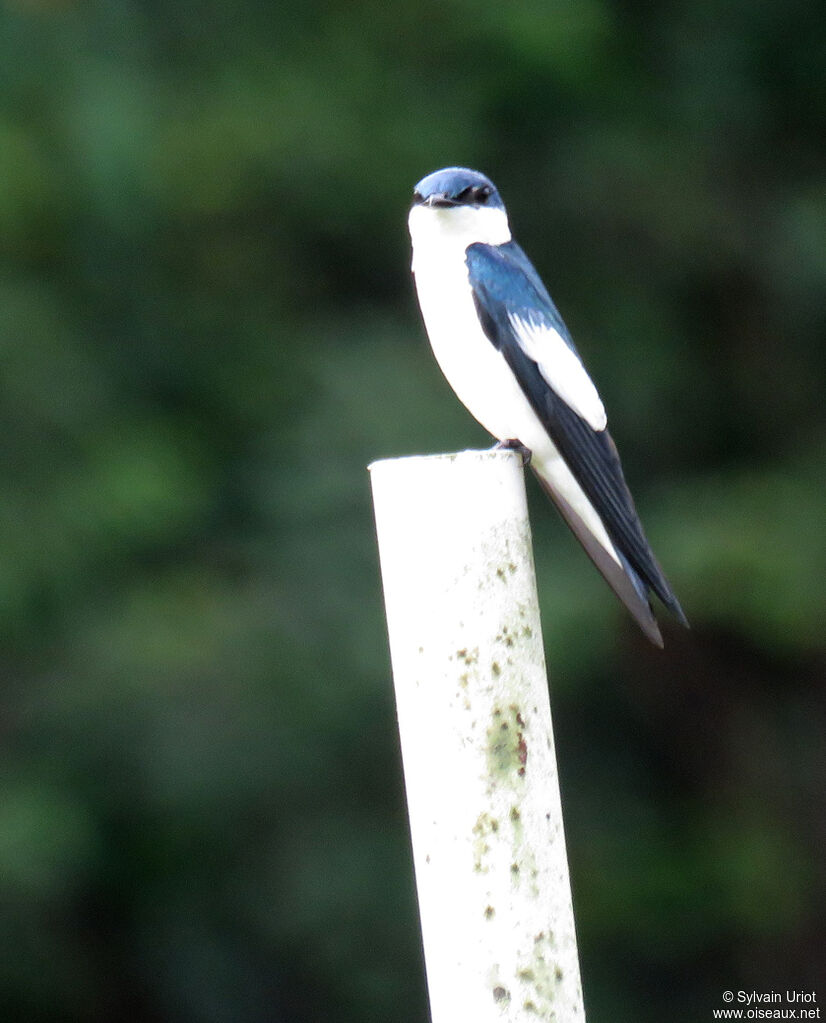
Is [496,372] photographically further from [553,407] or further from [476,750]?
[476,750]

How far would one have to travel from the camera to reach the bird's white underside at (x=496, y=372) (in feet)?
10.3

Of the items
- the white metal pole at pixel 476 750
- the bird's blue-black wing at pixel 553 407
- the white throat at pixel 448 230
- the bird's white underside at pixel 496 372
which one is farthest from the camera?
the white throat at pixel 448 230

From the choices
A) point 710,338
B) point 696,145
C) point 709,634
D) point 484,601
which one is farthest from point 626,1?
point 484,601

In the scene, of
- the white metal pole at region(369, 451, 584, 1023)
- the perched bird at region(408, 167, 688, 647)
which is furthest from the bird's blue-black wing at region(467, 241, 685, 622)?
the white metal pole at region(369, 451, 584, 1023)

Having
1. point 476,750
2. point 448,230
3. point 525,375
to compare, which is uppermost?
point 448,230

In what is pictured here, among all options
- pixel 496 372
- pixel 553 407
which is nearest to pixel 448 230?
pixel 496 372

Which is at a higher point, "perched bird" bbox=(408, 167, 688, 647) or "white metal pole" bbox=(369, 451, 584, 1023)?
"perched bird" bbox=(408, 167, 688, 647)

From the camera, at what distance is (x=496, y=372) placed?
3195 millimetres

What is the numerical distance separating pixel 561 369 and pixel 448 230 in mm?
418

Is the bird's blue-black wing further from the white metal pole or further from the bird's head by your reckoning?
the white metal pole

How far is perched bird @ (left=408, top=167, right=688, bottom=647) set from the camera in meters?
3.03

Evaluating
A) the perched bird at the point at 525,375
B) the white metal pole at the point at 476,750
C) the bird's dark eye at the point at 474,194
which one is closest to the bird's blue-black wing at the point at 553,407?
the perched bird at the point at 525,375

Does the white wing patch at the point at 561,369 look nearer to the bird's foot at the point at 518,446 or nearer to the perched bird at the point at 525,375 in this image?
the perched bird at the point at 525,375

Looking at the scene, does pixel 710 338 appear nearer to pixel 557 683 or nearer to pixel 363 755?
pixel 557 683
